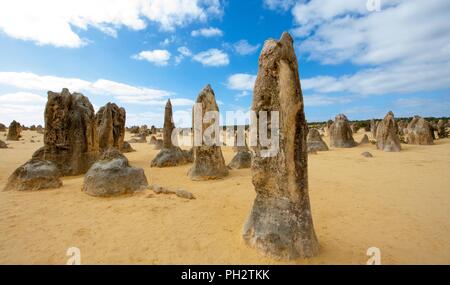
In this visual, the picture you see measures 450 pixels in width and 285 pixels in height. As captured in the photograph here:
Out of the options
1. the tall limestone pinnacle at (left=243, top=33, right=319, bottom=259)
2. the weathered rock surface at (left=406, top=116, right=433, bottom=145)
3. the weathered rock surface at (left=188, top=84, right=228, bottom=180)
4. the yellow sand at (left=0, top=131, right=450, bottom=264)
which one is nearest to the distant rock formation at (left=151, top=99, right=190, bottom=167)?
the weathered rock surface at (left=188, top=84, right=228, bottom=180)

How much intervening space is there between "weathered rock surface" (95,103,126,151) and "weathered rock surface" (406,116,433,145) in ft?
69.8

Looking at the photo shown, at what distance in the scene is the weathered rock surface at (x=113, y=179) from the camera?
6395 millimetres

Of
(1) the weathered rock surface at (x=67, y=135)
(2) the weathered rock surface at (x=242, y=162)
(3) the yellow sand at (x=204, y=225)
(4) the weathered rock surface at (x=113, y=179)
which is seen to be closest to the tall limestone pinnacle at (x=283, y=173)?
(3) the yellow sand at (x=204, y=225)

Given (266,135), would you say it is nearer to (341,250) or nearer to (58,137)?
(341,250)

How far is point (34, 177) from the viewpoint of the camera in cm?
686

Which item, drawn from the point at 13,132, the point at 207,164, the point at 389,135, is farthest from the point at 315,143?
the point at 13,132

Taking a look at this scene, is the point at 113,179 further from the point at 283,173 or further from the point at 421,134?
the point at 421,134

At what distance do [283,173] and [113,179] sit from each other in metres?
4.57

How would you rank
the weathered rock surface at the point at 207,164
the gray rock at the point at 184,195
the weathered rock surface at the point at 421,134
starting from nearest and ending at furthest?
the gray rock at the point at 184,195, the weathered rock surface at the point at 207,164, the weathered rock surface at the point at 421,134

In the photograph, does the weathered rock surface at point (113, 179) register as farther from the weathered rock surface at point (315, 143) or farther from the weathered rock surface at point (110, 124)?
the weathered rock surface at point (315, 143)

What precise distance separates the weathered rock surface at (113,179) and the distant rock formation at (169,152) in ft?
17.5
